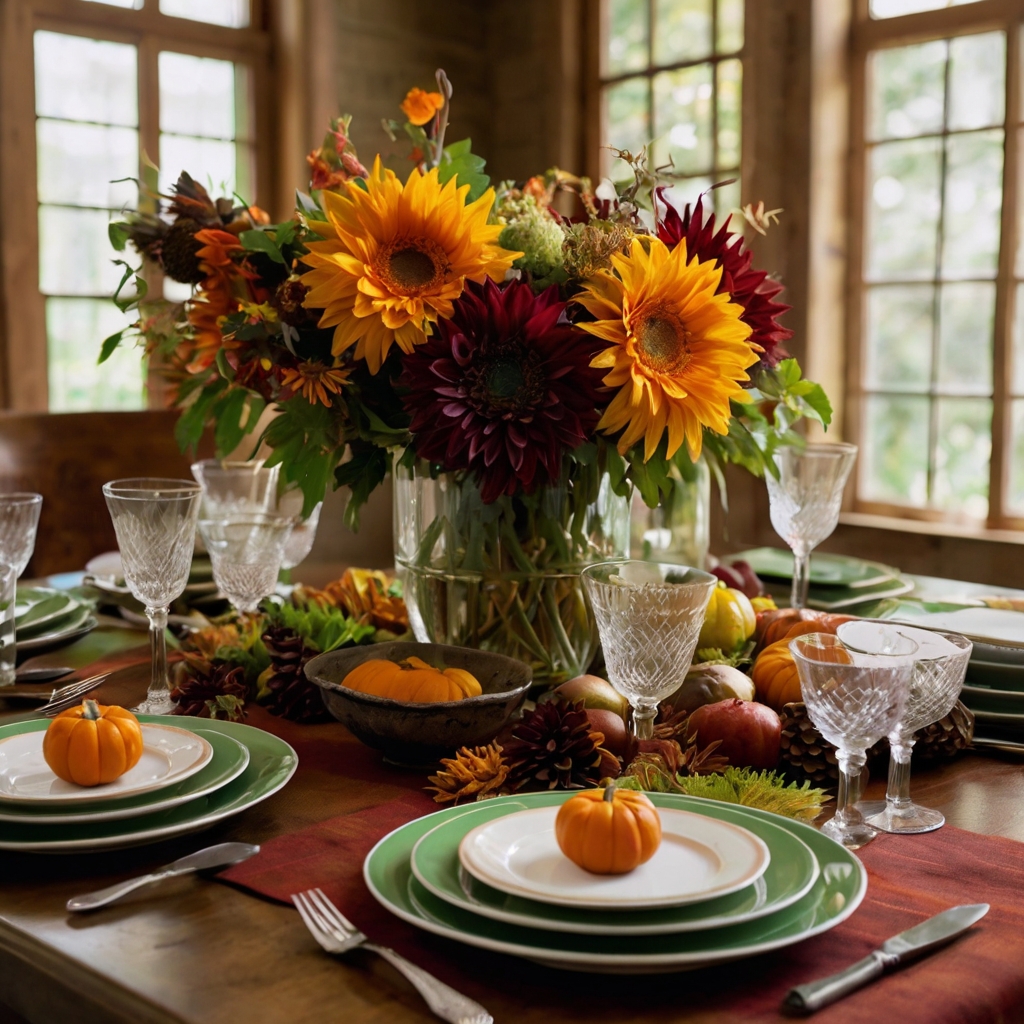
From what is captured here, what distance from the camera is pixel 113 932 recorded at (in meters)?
0.64

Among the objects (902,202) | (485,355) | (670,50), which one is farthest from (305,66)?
(485,355)

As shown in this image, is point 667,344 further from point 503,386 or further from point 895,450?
point 895,450

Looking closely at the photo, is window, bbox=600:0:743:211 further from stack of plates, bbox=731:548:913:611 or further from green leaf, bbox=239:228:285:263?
green leaf, bbox=239:228:285:263

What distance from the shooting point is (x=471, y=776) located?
84 centimetres

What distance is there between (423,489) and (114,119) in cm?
300

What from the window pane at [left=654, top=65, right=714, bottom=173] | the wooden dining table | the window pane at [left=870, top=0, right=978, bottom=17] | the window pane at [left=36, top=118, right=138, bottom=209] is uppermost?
the window pane at [left=870, top=0, right=978, bottom=17]

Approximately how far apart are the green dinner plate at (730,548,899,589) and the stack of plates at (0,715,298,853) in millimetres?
820

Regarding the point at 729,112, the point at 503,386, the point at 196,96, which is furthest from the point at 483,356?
the point at 196,96

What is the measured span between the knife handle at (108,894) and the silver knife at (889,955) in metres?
0.36

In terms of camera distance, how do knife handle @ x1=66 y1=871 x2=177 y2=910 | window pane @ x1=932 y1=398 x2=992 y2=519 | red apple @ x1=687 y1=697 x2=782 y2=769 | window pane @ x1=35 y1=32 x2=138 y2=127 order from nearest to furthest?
knife handle @ x1=66 y1=871 x2=177 y2=910, red apple @ x1=687 y1=697 x2=782 y2=769, window pane @ x1=932 y1=398 x2=992 y2=519, window pane @ x1=35 y1=32 x2=138 y2=127

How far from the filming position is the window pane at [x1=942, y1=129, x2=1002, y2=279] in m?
3.04

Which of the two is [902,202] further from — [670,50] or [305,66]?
[305,66]

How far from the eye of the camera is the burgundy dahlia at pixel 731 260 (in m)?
1.00

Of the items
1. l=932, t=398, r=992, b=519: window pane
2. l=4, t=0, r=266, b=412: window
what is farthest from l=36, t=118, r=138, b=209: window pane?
l=932, t=398, r=992, b=519: window pane
